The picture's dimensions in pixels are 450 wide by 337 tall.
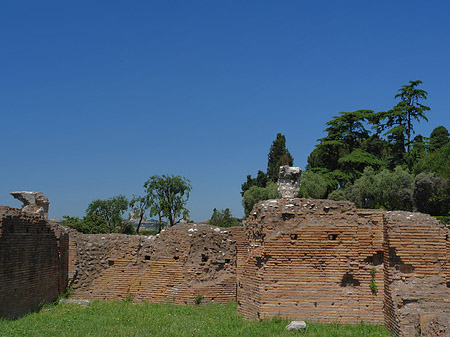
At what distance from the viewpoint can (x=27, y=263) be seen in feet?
35.1

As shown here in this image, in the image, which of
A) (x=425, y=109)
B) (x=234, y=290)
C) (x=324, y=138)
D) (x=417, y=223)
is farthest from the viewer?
(x=324, y=138)

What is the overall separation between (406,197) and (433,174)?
2.25 m

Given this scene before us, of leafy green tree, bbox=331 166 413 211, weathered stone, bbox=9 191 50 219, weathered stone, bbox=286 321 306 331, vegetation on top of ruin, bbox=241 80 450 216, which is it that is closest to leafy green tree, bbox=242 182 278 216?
vegetation on top of ruin, bbox=241 80 450 216

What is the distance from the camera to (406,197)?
28.6 m

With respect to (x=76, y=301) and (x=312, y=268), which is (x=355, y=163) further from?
(x=76, y=301)

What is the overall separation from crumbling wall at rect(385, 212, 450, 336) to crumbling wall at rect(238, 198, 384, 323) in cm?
45

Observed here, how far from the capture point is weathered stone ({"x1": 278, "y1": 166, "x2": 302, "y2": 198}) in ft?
34.1

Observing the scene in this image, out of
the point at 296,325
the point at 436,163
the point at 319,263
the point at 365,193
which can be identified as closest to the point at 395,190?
the point at 365,193

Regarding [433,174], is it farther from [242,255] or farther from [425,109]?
[242,255]

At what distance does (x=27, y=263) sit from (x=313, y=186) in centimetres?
2572

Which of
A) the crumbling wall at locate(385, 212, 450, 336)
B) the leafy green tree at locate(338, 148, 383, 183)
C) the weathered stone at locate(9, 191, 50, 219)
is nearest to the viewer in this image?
the crumbling wall at locate(385, 212, 450, 336)

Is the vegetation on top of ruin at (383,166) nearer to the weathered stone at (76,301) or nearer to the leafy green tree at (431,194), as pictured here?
the leafy green tree at (431,194)

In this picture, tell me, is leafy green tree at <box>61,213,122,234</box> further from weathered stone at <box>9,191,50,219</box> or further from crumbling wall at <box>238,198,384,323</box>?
crumbling wall at <box>238,198,384,323</box>

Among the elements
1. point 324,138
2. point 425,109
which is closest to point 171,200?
point 324,138
